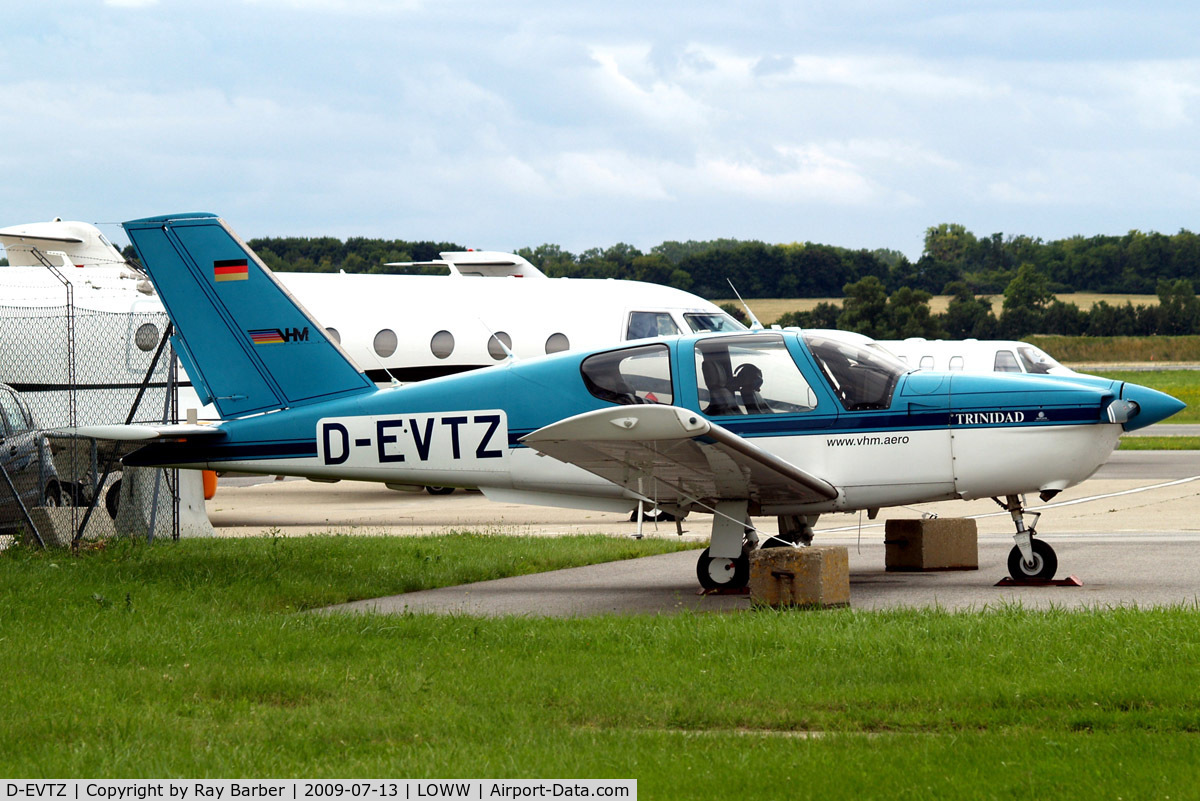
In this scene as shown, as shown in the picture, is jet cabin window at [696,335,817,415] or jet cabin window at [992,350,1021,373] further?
jet cabin window at [992,350,1021,373]

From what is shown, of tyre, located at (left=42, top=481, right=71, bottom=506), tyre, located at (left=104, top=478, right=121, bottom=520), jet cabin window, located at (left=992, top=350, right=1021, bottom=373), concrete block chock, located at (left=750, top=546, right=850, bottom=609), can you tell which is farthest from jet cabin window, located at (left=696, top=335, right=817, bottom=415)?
jet cabin window, located at (left=992, top=350, right=1021, bottom=373)

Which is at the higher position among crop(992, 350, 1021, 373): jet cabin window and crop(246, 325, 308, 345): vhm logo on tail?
crop(246, 325, 308, 345): vhm logo on tail

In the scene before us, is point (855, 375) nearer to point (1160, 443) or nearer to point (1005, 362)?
point (1005, 362)

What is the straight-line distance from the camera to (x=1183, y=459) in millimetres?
26250

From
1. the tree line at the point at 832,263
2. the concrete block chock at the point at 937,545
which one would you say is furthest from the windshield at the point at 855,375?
the tree line at the point at 832,263

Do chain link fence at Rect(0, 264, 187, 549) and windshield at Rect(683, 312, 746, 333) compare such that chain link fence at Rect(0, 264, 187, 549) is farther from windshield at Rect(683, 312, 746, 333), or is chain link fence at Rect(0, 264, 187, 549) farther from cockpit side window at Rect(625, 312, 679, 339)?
windshield at Rect(683, 312, 746, 333)

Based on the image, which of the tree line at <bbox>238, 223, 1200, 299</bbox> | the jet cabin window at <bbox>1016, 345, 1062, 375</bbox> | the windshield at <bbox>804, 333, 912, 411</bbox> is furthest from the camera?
the tree line at <bbox>238, 223, 1200, 299</bbox>

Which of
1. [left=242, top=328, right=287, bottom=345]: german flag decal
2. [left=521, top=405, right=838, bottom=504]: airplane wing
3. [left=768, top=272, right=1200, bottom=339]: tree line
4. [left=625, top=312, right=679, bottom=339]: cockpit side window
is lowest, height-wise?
[left=521, top=405, right=838, bottom=504]: airplane wing

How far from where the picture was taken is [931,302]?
103m

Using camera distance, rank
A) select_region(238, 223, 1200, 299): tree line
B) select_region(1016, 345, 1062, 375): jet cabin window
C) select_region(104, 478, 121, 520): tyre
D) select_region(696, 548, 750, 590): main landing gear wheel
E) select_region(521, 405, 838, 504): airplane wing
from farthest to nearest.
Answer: select_region(238, 223, 1200, 299): tree line → select_region(1016, 345, 1062, 375): jet cabin window → select_region(104, 478, 121, 520): tyre → select_region(696, 548, 750, 590): main landing gear wheel → select_region(521, 405, 838, 504): airplane wing

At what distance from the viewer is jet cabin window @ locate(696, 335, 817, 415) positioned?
35.8 ft

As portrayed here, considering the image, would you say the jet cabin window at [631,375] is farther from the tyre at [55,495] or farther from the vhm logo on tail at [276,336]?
Result: the tyre at [55,495]

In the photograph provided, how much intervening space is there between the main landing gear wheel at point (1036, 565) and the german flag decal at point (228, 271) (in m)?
7.34

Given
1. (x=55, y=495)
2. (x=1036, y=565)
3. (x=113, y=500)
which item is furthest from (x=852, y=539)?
(x=55, y=495)
